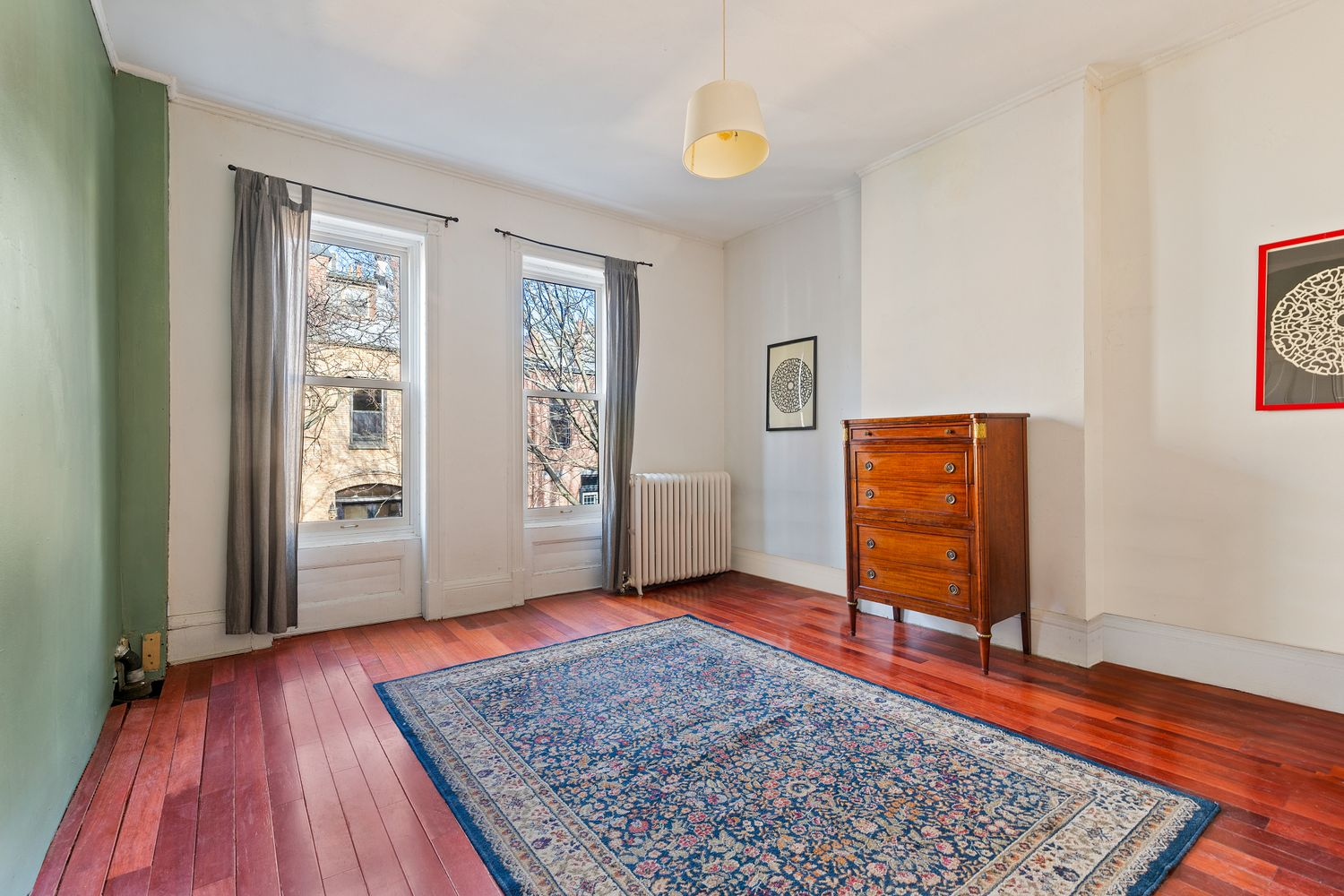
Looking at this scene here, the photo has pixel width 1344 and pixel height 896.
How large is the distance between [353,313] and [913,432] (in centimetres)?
322

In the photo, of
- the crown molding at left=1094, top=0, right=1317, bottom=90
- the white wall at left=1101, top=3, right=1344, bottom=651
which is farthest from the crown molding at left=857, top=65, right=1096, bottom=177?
the white wall at left=1101, top=3, right=1344, bottom=651

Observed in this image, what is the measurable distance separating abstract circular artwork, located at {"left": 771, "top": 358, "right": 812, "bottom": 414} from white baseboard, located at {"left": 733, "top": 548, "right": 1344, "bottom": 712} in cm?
179

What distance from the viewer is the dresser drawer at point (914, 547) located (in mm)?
2799

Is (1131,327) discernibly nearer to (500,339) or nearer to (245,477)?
(500,339)

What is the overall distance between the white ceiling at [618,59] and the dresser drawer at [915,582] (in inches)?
91.8

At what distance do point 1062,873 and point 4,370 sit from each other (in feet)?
9.00

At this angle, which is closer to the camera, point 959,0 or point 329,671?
point 959,0

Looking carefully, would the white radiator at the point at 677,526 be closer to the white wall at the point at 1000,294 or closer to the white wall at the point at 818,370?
the white wall at the point at 818,370

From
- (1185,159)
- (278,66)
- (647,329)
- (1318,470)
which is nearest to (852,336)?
(647,329)

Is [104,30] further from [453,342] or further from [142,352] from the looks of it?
[453,342]

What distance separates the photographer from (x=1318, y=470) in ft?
7.64

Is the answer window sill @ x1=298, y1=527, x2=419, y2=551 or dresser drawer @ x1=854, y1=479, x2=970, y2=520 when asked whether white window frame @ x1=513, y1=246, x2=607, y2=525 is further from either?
dresser drawer @ x1=854, y1=479, x2=970, y2=520

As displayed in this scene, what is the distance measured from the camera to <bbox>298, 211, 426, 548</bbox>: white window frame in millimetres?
3588

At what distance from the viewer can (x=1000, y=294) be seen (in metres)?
3.11
